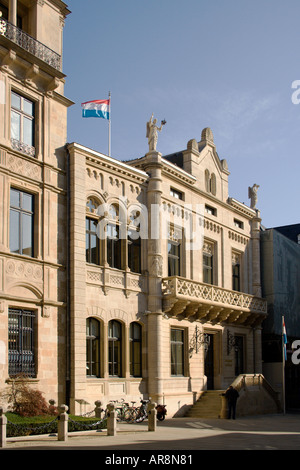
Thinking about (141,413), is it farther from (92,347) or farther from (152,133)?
(152,133)

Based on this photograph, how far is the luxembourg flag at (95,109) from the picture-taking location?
31.2 metres

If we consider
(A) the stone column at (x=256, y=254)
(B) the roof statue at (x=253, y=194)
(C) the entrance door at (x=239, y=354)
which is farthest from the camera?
(B) the roof statue at (x=253, y=194)

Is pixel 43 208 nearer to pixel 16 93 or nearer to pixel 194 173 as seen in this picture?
pixel 16 93

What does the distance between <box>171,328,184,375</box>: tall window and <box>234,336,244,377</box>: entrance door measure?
257 inches

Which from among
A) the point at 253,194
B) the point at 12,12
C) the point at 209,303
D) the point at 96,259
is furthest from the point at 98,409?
the point at 253,194

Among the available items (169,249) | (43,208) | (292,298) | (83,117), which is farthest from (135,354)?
(292,298)

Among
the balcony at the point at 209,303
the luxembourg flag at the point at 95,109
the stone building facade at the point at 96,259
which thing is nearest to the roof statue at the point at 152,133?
the stone building facade at the point at 96,259

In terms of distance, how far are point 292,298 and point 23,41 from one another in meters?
27.4

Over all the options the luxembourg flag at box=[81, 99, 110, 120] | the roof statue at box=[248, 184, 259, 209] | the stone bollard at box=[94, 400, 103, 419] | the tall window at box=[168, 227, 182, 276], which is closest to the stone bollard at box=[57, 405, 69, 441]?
the stone bollard at box=[94, 400, 103, 419]

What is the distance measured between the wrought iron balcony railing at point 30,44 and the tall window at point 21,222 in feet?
19.5

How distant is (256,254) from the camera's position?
4388 centimetres

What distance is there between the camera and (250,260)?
4384 centimetres

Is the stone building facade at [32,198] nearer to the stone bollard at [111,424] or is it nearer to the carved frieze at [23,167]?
the carved frieze at [23,167]

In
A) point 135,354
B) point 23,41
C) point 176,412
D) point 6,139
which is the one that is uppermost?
point 23,41
